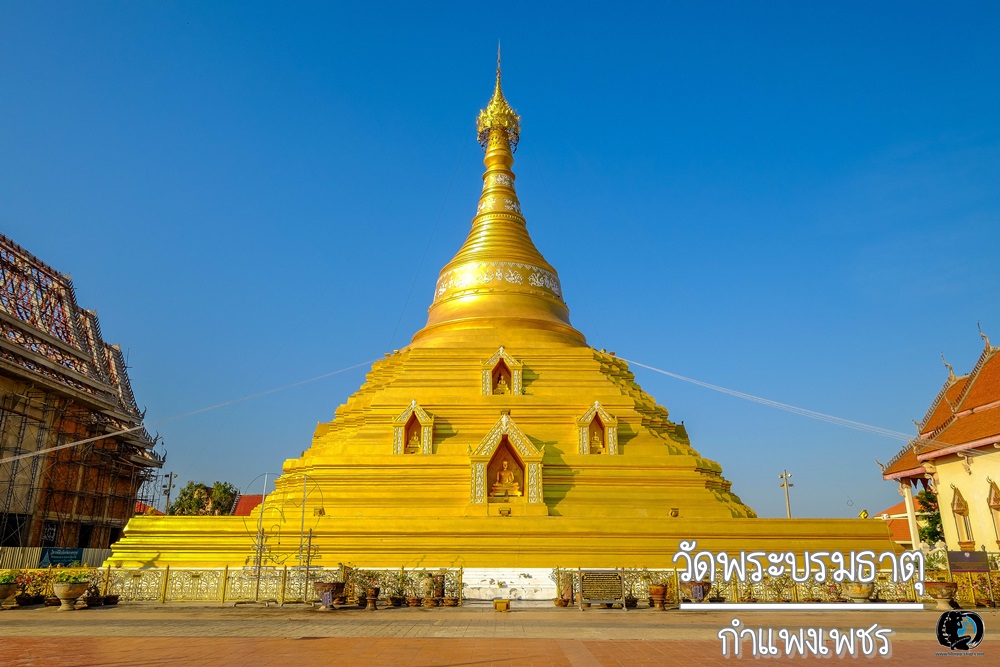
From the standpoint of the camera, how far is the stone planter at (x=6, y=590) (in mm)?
13633

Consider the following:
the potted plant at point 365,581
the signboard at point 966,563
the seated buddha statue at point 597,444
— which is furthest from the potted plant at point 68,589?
the signboard at point 966,563

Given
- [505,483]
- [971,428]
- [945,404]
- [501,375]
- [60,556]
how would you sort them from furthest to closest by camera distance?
[945,404] → [501,375] → [971,428] → [60,556] → [505,483]

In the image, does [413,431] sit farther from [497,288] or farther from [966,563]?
[966,563]

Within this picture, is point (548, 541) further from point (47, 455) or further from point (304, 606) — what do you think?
point (47, 455)

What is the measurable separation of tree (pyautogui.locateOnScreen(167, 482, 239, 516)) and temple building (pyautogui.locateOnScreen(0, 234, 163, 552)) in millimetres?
4631

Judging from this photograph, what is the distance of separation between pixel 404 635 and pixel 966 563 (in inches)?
486

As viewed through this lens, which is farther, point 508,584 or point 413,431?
point 413,431

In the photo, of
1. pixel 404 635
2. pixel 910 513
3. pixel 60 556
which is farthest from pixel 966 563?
pixel 60 556

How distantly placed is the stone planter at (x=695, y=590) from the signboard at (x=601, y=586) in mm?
1418

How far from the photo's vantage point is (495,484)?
60.2 feet

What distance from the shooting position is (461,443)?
19578 millimetres

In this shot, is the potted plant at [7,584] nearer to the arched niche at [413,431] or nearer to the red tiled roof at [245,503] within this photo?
the arched niche at [413,431]

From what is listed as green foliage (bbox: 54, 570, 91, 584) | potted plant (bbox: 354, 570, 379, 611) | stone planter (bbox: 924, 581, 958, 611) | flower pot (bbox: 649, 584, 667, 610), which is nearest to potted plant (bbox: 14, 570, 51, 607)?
green foliage (bbox: 54, 570, 91, 584)

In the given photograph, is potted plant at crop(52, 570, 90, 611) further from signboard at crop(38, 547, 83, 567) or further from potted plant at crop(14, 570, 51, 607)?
signboard at crop(38, 547, 83, 567)
